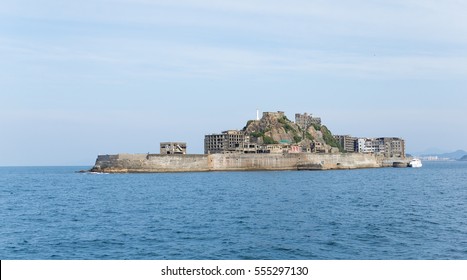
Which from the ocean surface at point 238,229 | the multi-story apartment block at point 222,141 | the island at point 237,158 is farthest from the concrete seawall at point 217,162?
the ocean surface at point 238,229

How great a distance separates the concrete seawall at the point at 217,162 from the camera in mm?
133613

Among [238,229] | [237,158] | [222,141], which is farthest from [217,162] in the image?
[238,229]

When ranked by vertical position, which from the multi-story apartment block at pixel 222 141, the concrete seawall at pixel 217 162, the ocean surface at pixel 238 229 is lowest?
the ocean surface at pixel 238 229

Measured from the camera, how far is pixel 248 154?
→ 14900 centimetres

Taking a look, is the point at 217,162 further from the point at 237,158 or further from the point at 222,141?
the point at 222,141

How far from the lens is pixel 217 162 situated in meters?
144

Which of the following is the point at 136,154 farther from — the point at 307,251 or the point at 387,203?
the point at 307,251

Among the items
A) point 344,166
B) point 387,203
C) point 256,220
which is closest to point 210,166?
point 344,166

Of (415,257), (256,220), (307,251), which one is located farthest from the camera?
(256,220)

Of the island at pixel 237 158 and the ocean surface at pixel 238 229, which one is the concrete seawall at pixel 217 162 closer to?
the island at pixel 237 158

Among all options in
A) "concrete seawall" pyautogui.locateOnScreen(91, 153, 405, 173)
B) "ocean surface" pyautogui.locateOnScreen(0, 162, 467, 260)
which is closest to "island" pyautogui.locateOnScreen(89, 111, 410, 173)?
"concrete seawall" pyautogui.locateOnScreen(91, 153, 405, 173)

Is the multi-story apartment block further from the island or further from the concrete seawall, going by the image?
the concrete seawall

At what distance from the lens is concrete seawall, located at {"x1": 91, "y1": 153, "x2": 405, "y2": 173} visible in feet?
438

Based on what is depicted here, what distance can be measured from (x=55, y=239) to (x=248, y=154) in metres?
118
